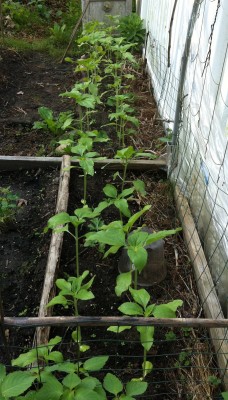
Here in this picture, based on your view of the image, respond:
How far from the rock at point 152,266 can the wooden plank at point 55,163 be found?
114 centimetres

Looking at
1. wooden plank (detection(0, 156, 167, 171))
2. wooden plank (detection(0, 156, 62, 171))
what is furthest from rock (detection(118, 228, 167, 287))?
wooden plank (detection(0, 156, 62, 171))

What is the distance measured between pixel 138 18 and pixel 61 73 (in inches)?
60.2

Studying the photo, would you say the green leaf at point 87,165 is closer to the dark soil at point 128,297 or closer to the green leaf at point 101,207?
the green leaf at point 101,207

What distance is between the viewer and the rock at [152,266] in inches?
100

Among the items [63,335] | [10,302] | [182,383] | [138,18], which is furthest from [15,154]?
[138,18]

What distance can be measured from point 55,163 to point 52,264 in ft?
4.28

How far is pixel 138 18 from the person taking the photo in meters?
6.25

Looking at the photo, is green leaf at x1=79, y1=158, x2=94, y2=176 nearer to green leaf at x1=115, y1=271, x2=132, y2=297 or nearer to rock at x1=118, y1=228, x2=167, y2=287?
rock at x1=118, y1=228, x2=167, y2=287

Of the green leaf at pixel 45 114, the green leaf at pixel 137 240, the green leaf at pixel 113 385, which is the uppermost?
the green leaf at pixel 137 240

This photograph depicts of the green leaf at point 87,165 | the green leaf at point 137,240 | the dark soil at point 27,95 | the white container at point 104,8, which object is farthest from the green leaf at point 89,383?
the white container at point 104,8

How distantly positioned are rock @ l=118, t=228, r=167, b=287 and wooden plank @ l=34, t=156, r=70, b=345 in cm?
43

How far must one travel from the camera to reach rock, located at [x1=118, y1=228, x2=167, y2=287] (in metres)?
2.54

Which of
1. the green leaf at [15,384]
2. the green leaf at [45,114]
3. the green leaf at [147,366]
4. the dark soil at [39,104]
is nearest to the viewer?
the green leaf at [15,384]

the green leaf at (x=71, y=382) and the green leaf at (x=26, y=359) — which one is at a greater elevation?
the green leaf at (x=71, y=382)
